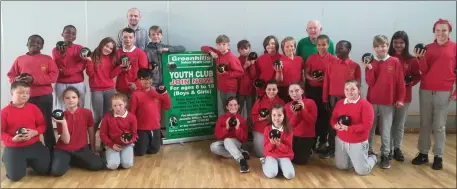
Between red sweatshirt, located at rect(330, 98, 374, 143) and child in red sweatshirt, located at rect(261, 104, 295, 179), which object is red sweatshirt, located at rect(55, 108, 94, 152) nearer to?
child in red sweatshirt, located at rect(261, 104, 295, 179)

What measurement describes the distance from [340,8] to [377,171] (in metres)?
2.56

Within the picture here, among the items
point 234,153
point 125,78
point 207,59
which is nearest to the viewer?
point 234,153

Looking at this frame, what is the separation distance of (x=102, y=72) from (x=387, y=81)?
3.04 m

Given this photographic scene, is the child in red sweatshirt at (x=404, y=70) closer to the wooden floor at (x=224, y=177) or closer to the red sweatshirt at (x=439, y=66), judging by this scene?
the red sweatshirt at (x=439, y=66)

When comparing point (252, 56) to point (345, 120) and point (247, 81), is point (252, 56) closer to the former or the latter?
point (247, 81)

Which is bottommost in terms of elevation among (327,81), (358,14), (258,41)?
(327,81)

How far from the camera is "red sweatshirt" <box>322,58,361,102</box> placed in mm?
4332

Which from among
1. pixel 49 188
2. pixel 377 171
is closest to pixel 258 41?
pixel 377 171

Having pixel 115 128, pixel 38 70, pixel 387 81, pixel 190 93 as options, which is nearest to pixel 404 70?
pixel 387 81

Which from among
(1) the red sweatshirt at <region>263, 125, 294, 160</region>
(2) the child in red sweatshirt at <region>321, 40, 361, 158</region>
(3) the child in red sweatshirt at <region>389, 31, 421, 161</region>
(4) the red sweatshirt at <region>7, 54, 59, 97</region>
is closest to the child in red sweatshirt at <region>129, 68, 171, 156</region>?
(4) the red sweatshirt at <region>7, 54, 59, 97</region>

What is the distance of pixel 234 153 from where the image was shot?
14.2 feet

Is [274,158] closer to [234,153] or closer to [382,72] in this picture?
[234,153]

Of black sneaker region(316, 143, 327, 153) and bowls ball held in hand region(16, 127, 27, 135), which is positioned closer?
bowls ball held in hand region(16, 127, 27, 135)

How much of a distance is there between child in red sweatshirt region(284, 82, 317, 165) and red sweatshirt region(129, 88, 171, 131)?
145 centimetres
